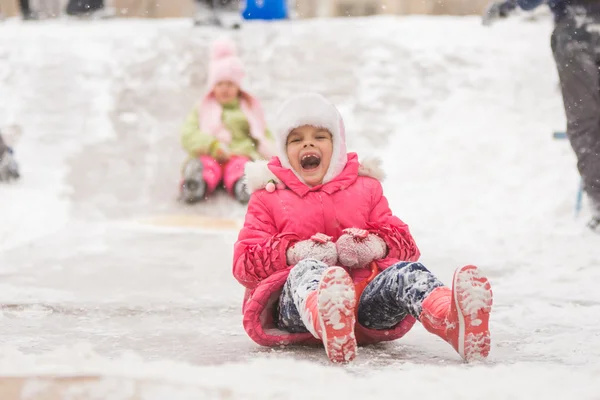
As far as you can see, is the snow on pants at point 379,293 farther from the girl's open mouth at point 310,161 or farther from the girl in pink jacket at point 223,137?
the girl in pink jacket at point 223,137

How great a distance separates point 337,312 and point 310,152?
81cm

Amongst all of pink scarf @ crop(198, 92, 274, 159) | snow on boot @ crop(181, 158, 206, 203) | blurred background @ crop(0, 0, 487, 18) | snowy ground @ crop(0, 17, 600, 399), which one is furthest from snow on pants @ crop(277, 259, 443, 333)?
blurred background @ crop(0, 0, 487, 18)

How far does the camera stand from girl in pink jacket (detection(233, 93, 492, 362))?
2531 millimetres

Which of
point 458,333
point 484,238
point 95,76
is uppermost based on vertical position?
point 95,76

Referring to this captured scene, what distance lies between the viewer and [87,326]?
→ 133 inches

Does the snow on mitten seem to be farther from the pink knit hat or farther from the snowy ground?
the pink knit hat

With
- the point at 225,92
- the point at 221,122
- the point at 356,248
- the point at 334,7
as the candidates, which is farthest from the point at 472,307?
the point at 334,7

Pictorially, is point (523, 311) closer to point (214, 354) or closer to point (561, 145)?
point (214, 354)

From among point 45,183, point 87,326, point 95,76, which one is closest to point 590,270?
point 87,326

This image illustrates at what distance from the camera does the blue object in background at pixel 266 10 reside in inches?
435

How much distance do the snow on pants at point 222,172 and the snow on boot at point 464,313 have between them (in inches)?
180

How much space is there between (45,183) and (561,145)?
4281 mm

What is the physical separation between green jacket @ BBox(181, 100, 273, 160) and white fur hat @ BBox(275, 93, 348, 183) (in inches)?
158

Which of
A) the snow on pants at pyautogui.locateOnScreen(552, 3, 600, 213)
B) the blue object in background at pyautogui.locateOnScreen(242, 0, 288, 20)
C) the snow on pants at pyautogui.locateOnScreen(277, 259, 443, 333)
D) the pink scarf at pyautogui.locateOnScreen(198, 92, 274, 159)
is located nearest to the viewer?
the snow on pants at pyautogui.locateOnScreen(277, 259, 443, 333)
